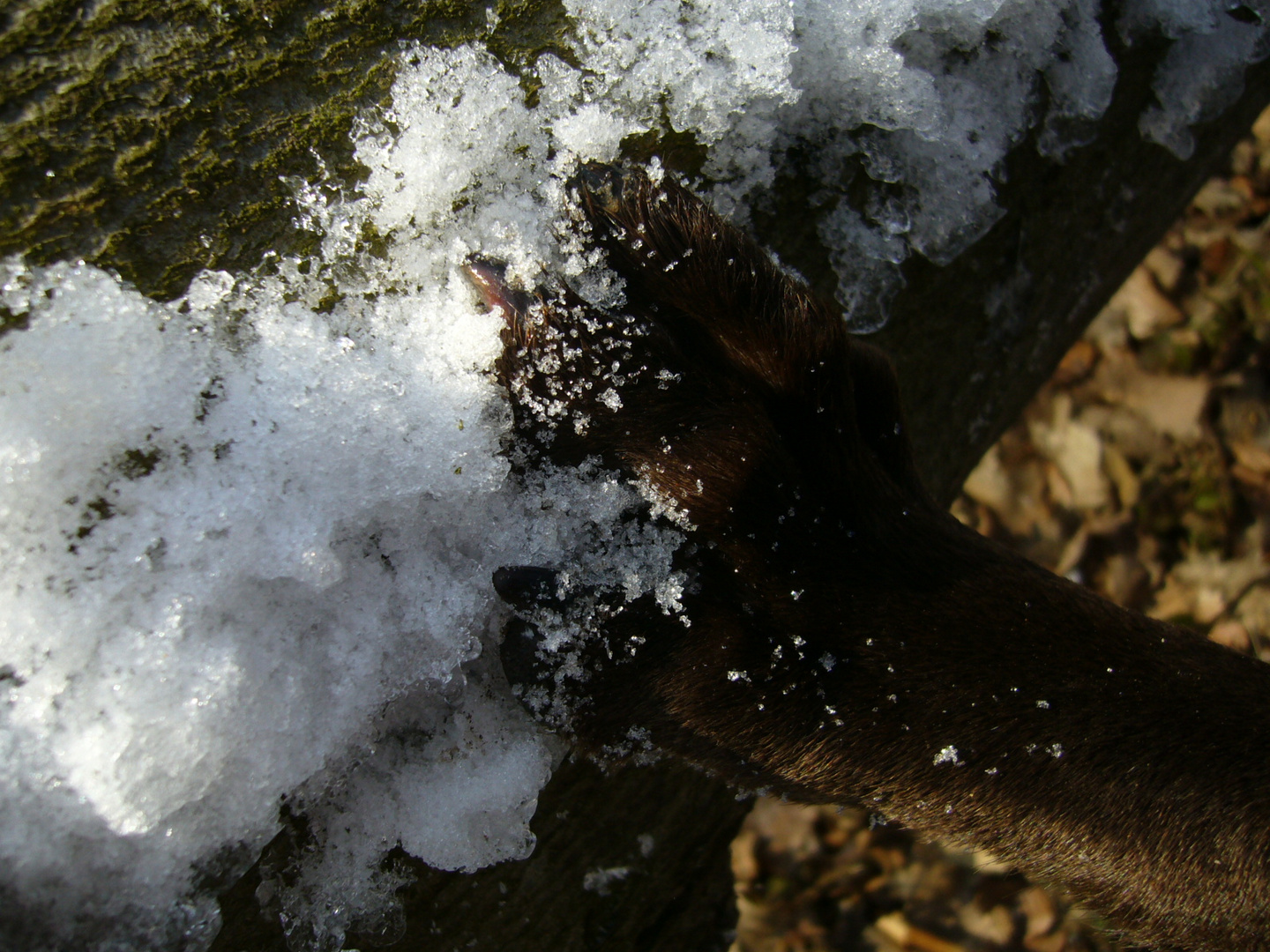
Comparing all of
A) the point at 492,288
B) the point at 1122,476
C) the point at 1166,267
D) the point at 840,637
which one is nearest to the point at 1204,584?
the point at 1122,476

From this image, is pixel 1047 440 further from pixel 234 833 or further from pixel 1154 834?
pixel 234 833

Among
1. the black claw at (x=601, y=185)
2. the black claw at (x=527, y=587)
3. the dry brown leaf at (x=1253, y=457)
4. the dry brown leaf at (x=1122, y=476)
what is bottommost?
the dry brown leaf at (x=1253, y=457)

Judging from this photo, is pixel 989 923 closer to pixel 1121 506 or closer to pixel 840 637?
pixel 1121 506

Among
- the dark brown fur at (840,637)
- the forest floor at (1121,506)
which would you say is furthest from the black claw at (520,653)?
the forest floor at (1121,506)

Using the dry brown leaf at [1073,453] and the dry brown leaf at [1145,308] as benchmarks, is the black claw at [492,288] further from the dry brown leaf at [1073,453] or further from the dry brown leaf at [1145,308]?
the dry brown leaf at [1145,308]

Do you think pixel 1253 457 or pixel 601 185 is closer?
pixel 601 185
